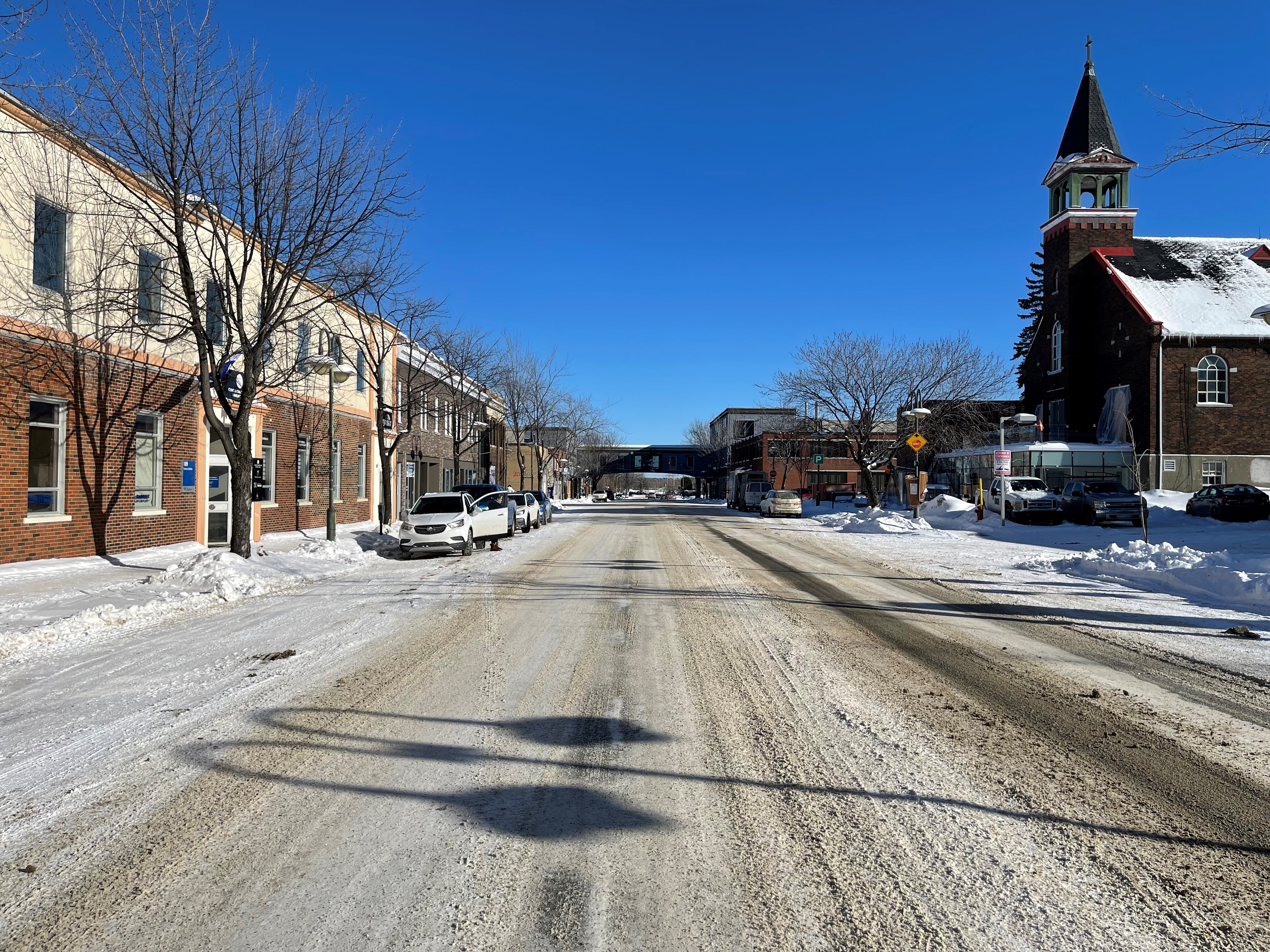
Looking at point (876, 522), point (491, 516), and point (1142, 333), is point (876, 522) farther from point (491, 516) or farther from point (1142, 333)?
point (1142, 333)

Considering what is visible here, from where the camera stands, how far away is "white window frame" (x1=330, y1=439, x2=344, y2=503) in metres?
28.3

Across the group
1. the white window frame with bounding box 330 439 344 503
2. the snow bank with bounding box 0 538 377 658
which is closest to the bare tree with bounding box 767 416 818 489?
the white window frame with bounding box 330 439 344 503

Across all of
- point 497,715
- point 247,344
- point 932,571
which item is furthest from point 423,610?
point 932,571

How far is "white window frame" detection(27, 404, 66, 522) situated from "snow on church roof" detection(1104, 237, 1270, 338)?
Answer: 4392 centimetres

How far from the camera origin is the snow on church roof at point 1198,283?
3875 centimetres

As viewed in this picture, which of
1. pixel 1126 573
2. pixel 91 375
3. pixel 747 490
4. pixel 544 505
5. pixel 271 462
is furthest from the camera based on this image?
pixel 747 490

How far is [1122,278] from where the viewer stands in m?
41.9

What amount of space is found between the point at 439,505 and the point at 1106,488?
23546 mm

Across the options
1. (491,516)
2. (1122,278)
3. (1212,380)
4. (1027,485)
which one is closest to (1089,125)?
(1122,278)

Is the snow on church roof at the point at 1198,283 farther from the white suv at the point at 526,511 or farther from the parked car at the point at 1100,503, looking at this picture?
the white suv at the point at 526,511

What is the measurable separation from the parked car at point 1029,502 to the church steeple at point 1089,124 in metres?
23.6

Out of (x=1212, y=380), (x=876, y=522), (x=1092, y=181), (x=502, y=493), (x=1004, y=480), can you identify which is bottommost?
(x=876, y=522)

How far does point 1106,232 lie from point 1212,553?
1455 inches

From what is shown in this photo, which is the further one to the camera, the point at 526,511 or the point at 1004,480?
the point at 526,511
